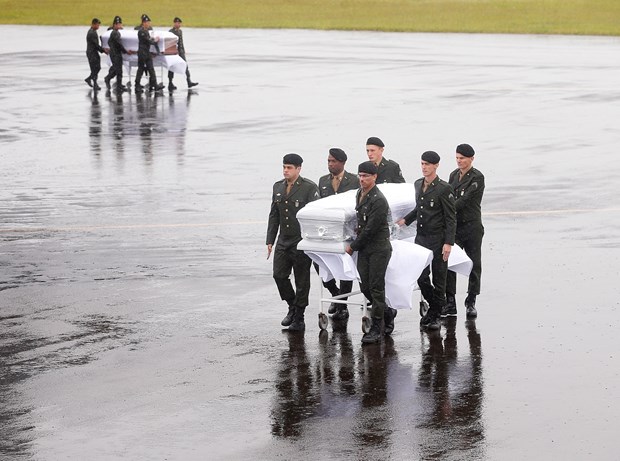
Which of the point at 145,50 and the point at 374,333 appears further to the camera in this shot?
the point at 145,50

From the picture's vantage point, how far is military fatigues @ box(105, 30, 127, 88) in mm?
37594

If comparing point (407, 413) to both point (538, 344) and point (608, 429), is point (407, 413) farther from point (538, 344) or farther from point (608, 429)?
point (538, 344)

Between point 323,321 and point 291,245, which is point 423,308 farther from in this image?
point 291,245

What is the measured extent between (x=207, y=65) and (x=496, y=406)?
35.3m

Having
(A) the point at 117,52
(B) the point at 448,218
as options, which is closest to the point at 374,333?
(B) the point at 448,218

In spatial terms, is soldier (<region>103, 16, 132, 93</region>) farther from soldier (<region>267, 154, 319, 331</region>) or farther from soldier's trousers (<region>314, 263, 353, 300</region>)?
soldier (<region>267, 154, 319, 331</region>)

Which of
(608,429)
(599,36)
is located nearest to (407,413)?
(608,429)

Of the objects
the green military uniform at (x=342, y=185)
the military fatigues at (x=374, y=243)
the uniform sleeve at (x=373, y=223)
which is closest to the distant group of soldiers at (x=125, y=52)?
the green military uniform at (x=342, y=185)

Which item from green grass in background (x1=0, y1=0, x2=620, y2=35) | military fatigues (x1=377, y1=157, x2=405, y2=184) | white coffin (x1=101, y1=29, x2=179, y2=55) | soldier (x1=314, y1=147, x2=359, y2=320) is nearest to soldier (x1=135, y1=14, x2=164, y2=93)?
white coffin (x1=101, y1=29, x2=179, y2=55)

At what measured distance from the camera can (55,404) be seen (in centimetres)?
1145

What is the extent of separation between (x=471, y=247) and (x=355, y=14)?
58987mm

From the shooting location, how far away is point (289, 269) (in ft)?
46.1

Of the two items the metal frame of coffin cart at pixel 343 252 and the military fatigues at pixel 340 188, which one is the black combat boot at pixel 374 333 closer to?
the metal frame of coffin cart at pixel 343 252

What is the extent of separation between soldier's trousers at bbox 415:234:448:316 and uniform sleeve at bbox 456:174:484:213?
2.06ft
